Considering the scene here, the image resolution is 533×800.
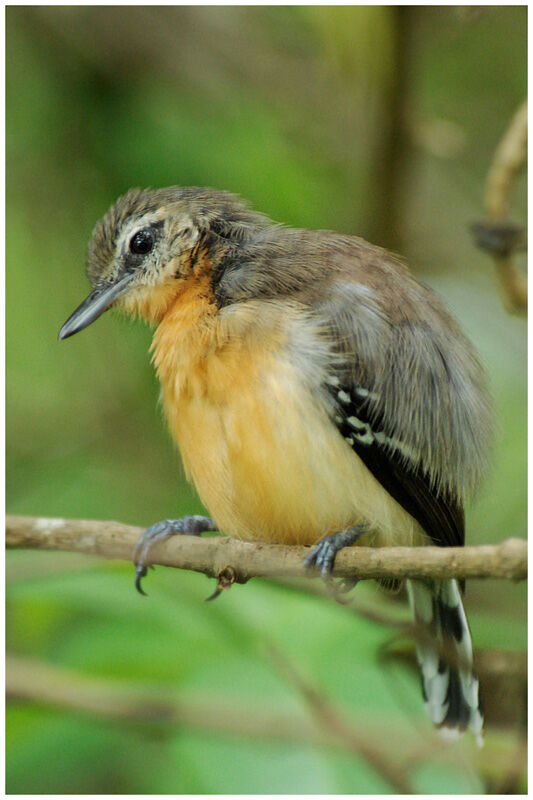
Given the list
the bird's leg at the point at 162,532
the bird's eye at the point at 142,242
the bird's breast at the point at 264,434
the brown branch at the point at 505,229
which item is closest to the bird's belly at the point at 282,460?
the bird's breast at the point at 264,434

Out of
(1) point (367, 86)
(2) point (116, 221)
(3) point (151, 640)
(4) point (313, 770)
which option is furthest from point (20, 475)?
(1) point (367, 86)

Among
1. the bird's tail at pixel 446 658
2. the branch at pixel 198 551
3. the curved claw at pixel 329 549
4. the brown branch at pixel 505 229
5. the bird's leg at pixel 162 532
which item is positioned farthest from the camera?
the brown branch at pixel 505 229

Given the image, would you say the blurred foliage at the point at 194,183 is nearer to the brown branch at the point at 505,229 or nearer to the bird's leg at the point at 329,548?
the brown branch at the point at 505,229

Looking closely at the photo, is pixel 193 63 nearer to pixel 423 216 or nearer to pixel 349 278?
pixel 423 216

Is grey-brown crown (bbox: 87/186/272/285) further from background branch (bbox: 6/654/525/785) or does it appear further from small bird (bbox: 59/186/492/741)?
background branch (bbox: 6/654/525/785)

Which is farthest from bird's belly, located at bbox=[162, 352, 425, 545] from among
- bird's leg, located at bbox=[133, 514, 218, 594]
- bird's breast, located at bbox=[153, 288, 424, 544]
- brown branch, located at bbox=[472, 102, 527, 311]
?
brown branch, located at bbox=[472, 102, 527, 311]

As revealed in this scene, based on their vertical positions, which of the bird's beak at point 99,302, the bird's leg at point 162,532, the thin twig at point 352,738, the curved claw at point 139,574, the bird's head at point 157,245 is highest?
the bird's head at point 157,245
